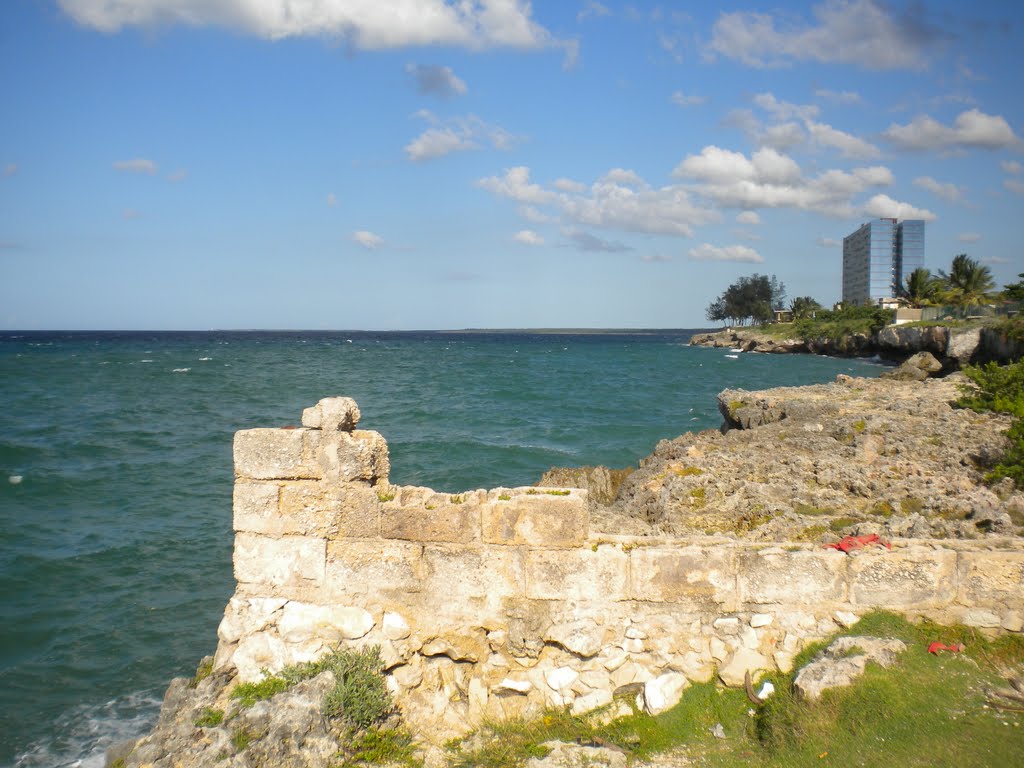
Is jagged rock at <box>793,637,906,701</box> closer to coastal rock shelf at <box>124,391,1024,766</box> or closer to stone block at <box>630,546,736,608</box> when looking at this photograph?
coastal rock shelf at <box>124,391,1024,766</box>

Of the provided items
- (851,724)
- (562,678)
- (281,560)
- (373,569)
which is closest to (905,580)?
(851,724)

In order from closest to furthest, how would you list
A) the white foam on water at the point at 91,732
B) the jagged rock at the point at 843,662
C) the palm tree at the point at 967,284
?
the jagged rock at the point at 843,662 < the white foam on water at the point at 91,732 < the palm tree at the point at 967,284

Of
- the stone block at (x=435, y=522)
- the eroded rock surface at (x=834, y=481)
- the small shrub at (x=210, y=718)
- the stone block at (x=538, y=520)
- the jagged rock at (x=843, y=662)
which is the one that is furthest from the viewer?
the eroded rock surface at (x=834, y=481)

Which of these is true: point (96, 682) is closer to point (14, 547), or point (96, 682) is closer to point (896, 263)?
point (14, 547)

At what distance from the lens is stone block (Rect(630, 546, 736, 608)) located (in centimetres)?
623

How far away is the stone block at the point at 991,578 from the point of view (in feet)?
19.9

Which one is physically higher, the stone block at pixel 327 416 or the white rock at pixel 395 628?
the stone block at pixel 327 416

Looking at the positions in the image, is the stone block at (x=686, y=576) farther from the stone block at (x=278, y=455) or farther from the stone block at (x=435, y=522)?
the stone block at (x=278, y=455)

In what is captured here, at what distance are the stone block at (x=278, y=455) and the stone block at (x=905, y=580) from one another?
15.1 ft

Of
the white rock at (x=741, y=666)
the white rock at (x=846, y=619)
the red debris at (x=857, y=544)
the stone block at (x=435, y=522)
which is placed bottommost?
the white rock at (x=741, y=666)

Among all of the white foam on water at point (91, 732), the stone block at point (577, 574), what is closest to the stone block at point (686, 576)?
the stone block at point (577, 574)

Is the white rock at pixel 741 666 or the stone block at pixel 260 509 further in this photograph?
the stone block at pixel 260 509

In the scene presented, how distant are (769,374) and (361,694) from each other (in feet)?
185

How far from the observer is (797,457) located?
1206 centimetres
